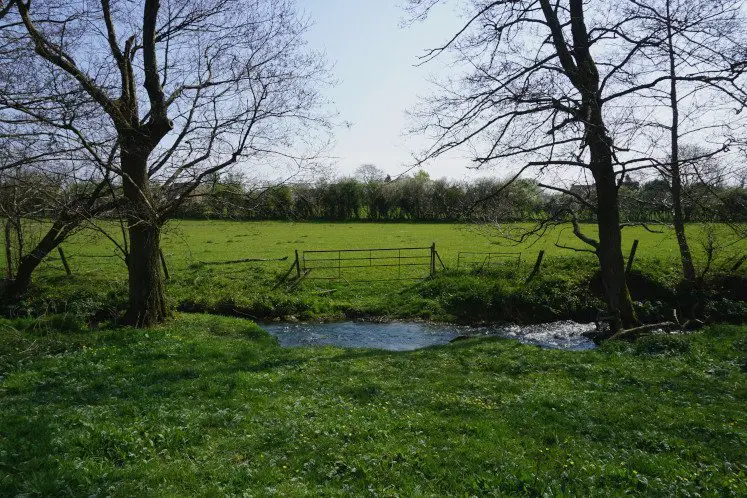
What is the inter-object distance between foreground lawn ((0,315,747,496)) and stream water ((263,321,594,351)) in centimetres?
477

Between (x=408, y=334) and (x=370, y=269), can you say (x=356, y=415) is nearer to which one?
(x=408, y=334)

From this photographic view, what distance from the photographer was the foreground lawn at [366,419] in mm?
6383

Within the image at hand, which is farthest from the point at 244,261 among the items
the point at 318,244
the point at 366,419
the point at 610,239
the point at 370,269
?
the point at 366,419

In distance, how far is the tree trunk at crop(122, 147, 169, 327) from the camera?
15.6 meters

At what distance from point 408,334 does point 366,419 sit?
12.2m

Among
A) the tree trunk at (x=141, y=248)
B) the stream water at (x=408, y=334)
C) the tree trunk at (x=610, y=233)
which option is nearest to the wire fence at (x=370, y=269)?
the stream water at (x=408, y=334)

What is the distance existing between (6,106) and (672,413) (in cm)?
1498

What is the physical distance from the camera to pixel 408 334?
68.0ft

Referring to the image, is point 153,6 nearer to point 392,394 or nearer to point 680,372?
point 392,394

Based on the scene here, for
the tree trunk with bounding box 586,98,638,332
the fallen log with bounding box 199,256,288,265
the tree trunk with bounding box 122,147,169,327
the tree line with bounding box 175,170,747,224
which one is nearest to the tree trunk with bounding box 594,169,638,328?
the tree trunk with bounding box 586,98,638,332

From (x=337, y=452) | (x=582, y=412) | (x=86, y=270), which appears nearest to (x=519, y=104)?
(x=582, y=412)

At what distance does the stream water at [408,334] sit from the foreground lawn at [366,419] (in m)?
4.77

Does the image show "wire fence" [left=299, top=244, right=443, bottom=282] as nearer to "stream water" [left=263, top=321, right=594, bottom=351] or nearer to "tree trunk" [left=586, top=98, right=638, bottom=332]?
"stream water" [left=263, top=321, right=594, bottom=351]

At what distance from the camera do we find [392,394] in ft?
34.1
